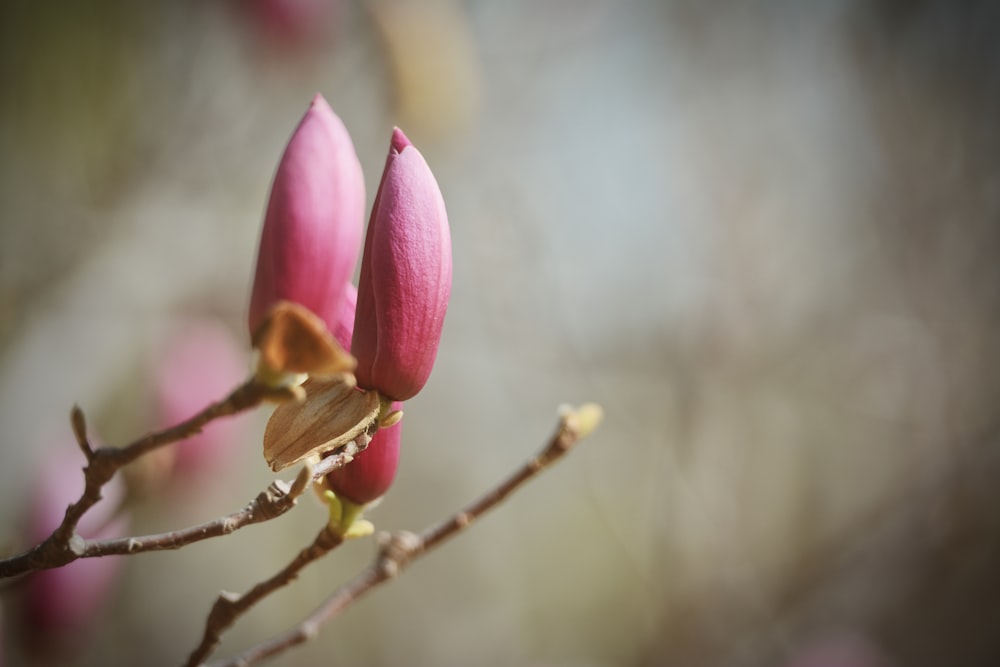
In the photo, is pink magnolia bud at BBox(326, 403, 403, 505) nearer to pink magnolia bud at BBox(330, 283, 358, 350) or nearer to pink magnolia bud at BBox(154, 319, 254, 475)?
pink magnolia bud at BBox(330, 283, 358, 350)

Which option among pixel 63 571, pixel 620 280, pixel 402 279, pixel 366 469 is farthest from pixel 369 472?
pixel 620 280

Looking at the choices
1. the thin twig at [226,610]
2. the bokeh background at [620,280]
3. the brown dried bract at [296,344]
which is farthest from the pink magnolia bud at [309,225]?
the bokeh background at [620,280]

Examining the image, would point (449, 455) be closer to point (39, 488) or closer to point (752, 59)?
point (752, 59)

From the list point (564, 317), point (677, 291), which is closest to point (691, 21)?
point (677, 291)

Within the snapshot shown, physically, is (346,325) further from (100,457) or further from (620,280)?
(620,280)

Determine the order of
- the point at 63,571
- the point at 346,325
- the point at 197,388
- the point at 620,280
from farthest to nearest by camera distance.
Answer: the point at 620,280, the point at 197,388, the point at 63,571, the point at 346,325

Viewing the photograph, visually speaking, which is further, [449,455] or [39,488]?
[449,455]
